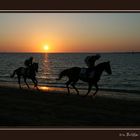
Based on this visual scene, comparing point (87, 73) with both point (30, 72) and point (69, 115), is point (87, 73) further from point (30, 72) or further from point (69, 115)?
point (69, 115)

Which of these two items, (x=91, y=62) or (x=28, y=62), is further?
(x=28, y=62)

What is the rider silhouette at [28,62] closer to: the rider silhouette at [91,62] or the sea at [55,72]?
the sea at [55,72]

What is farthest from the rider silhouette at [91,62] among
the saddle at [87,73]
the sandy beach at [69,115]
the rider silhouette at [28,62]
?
the rider silhouette at [28,62]

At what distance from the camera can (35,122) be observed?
14.1 feet

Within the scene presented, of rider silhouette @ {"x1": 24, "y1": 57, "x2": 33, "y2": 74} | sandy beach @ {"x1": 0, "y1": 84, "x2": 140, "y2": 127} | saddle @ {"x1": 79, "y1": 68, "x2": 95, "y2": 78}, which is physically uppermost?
rider silhouette @ {"x1": 24, "y1": 57, "x2": 33, "y2": 74}

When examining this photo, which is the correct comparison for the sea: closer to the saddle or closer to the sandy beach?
the saddle

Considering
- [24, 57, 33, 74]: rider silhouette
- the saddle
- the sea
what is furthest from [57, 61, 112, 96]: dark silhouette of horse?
[24, 57, 33, 74]: rider silhouette

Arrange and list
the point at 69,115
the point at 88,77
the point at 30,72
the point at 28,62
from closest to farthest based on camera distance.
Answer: the point at 69,115
the point at 88,77
the point at 28,62
the point at 30,72

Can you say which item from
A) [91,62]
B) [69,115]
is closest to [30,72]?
[91,62]

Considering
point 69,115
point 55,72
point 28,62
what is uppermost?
point 55,72

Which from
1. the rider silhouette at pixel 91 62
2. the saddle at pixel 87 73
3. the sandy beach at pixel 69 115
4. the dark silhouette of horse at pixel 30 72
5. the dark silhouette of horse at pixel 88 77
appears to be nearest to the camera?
the sandy beach at pixel 69 115
